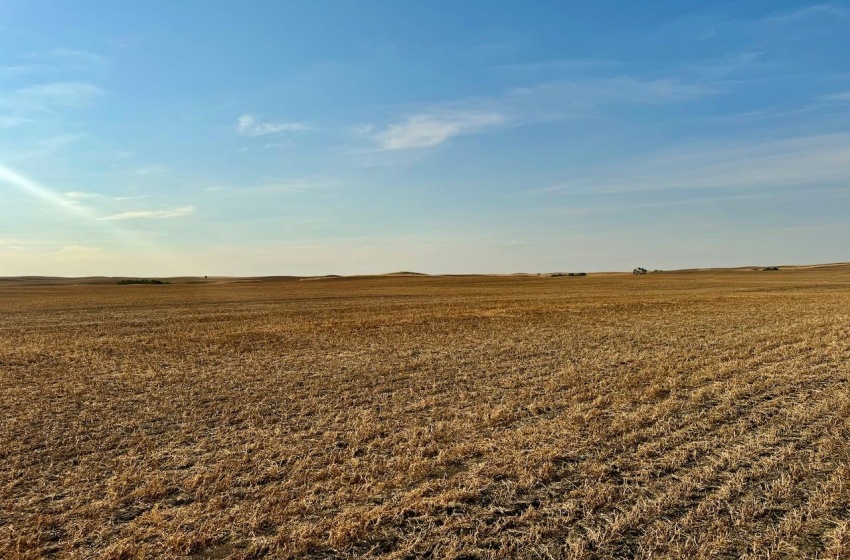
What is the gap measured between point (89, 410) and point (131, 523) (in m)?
5.90

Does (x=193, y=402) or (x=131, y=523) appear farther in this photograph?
(x=193, y=402)

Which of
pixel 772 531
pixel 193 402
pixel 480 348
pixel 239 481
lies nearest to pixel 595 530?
pixel 772 531

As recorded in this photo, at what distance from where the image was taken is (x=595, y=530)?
16.7 ft

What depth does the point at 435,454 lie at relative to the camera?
7348 mm

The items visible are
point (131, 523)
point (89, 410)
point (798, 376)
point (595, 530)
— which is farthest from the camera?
point (798, 376)

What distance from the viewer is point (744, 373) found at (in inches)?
478

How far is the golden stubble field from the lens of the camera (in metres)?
5.05

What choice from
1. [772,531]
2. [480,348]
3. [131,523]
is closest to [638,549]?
[772,531]

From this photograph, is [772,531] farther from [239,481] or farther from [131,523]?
[131,523]

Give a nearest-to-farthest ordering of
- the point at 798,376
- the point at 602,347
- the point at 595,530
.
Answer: the point at 595,530 → the point at 798,376 → the point at 602,347

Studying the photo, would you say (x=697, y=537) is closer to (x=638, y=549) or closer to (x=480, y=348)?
(x=638, y=549)

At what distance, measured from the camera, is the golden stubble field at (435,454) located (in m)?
5.05

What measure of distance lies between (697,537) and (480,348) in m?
12.4

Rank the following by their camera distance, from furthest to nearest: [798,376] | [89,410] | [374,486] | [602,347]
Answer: [602,347] < [798,376] < [89,410] < [374,486]
